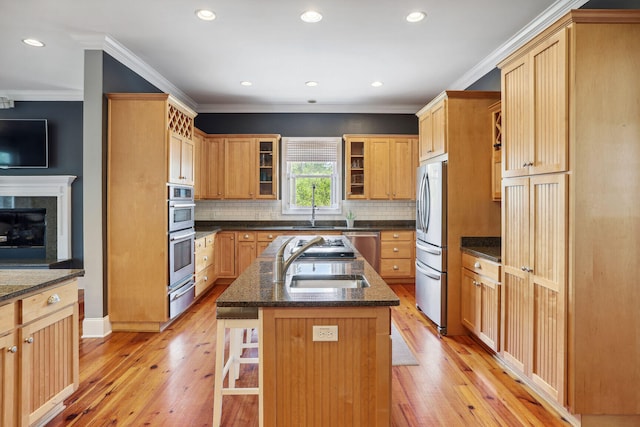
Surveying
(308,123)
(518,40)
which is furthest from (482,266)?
(308,123)

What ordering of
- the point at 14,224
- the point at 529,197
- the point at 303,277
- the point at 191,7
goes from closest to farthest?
the point at 303,277 < the point at 529,197 < the point at 191,7 < the point at 14,224

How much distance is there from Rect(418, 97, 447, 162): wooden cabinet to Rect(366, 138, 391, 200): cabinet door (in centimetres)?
151

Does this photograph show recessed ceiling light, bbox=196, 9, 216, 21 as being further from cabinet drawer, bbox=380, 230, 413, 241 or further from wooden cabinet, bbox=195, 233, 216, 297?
cabinet drawer, bbox=380, 230, 413, 241

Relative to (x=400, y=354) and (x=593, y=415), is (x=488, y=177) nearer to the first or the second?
(x=400, y=354)

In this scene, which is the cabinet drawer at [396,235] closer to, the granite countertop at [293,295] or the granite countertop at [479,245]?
the granite countertop at [479,245]

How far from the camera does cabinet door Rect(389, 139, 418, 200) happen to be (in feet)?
19.6

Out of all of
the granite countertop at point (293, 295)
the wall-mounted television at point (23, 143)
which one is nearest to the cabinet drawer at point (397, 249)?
the granite countertop at point (293, 295)

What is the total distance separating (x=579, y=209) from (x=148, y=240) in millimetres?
3577

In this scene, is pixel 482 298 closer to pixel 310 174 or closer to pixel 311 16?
pixel 311 16

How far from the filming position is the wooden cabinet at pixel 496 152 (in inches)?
139

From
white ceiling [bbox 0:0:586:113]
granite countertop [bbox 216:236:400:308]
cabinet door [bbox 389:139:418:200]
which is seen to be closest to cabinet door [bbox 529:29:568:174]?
white ceiling [bbox 0:0:586:113]

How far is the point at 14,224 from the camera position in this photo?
5398 millimetres

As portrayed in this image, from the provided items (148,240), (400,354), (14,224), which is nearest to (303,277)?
(400,354)

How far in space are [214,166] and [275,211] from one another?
124 centimetres
